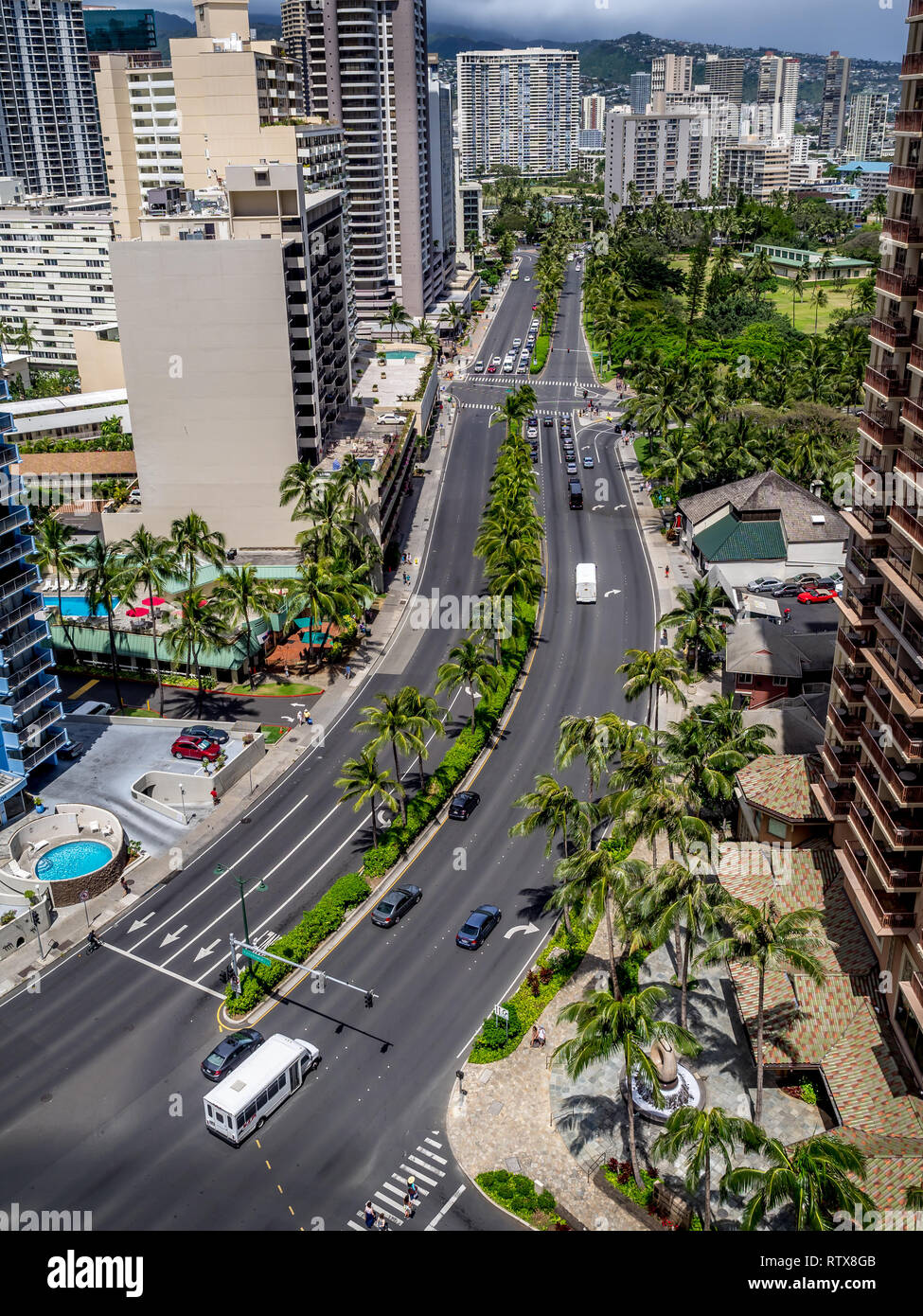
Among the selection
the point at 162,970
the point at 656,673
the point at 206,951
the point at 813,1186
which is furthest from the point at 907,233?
the point at 162,970

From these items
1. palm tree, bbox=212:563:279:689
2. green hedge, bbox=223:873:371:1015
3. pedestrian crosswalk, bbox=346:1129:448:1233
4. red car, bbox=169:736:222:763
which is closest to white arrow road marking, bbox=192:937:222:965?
green hedge, bbox=223:873:371:1015

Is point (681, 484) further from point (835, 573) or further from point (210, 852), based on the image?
point (210, 852)

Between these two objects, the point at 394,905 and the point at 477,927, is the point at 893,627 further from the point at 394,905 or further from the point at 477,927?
the point at 394,905

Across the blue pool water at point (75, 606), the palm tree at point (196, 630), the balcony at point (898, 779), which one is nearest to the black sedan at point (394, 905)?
the balcony at point (898, 779)

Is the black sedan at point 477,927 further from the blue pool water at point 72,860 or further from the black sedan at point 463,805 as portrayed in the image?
the blue pool water at point 72,860

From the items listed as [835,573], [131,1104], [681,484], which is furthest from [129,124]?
[131,1104]
